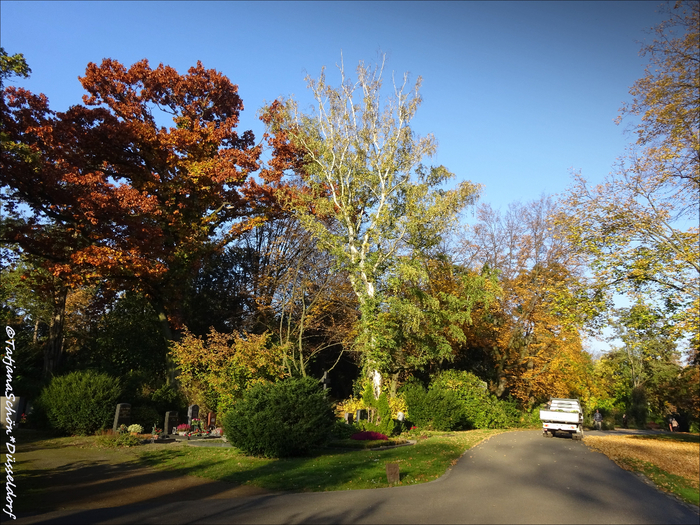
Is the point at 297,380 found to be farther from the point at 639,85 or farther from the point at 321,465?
the point at 639,85

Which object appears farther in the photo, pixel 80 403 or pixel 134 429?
pixel 80 403

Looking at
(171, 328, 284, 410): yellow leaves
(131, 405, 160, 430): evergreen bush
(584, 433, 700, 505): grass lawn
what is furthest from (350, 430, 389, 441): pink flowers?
(131, 405, 160, 430): evergreen bush

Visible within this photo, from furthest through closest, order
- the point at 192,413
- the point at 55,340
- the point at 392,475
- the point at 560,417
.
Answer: the point at 55,340
the point at 560,417
the point at 192,413
the point at 392,475

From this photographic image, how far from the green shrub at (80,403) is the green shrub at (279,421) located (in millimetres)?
6657

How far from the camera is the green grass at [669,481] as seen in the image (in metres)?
8.53

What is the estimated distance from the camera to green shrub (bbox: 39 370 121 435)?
1716 cm

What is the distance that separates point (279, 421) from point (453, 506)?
6.42m

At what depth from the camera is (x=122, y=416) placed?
1714 centimetres

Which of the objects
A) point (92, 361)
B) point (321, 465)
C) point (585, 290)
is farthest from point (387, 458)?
point (92, 361)

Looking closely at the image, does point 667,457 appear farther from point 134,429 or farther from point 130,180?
point 130,180

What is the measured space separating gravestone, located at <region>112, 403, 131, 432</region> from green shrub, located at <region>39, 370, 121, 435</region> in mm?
580

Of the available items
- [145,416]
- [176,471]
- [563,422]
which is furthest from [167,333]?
[563,422]

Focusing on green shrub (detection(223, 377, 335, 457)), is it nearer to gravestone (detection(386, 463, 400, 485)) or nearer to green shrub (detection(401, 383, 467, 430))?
gravestone (detection(386, 463, 400, 485))

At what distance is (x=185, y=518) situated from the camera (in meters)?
7.03
